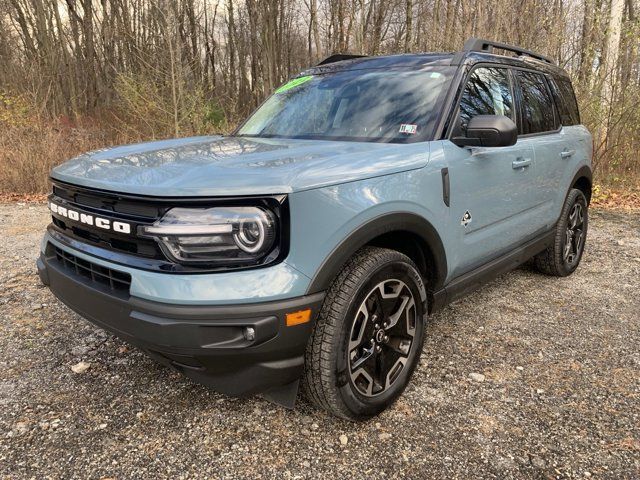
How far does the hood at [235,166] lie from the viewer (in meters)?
1.79

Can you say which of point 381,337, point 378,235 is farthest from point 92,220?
point 381,337

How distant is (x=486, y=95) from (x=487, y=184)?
2.12 feet

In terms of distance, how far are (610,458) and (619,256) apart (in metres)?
3.75

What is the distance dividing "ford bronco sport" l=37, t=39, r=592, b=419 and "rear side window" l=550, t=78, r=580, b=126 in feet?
3.15

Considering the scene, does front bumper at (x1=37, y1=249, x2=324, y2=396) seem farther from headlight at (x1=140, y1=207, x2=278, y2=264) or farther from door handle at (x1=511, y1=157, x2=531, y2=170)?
door handle at (x1=511, y1=157, x2=531, y2=170)

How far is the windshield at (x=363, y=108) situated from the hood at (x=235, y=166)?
22cm

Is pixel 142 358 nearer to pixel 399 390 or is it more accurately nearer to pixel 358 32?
pixel 399 390

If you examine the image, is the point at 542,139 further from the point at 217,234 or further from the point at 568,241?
the point at 217,234

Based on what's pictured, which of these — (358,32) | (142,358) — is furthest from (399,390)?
(358,32)

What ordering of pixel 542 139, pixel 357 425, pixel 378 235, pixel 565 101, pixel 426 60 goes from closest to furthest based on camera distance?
pixel 378 235 < pixel 357 425 < pixel 426 60 < pixel 542 139 < pixel 565 101

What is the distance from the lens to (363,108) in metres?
2.91

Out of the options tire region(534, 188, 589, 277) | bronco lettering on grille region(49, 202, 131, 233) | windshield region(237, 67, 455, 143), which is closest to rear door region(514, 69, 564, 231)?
tire region(534, 188, 589, 277)

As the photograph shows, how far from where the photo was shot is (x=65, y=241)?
2.26 metres

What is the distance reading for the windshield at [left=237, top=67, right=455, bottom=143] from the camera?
8.86ft
